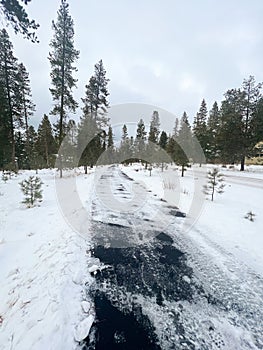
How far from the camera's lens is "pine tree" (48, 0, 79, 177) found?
14734mm

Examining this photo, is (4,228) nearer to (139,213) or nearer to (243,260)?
→ (139,213)

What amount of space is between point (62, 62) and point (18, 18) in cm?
1240

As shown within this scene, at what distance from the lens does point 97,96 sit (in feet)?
77.3

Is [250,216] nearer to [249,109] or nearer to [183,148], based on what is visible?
[183,148]

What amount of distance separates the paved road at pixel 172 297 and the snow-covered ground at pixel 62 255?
6.7 inches

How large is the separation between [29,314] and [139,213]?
4650mm

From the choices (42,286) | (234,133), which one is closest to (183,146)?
(234,133)

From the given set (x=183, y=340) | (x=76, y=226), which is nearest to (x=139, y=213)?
(x=76, y=226)

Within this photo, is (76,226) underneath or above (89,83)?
underneath

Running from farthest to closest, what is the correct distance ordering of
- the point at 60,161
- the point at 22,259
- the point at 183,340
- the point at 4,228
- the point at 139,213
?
the point at 60,161 < the point at 139,213 < the point at 4,228 < the point at 22,259 < the point at 183,340

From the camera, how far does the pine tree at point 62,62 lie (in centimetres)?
1473

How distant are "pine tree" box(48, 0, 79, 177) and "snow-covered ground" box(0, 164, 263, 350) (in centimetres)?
1132

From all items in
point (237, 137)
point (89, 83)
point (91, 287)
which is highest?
point (89, 83)

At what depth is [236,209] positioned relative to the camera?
671 centimetres
